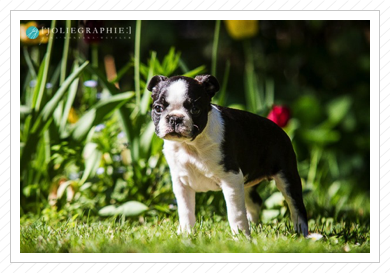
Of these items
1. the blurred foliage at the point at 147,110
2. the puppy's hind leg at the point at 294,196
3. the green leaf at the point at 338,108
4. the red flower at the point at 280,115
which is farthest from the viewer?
the green leaf at the point at 338,108

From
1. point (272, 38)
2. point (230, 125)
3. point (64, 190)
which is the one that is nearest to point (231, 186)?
point (230, 125)

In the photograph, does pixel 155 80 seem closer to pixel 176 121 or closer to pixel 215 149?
pixel 176 121

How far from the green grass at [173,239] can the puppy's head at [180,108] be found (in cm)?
69

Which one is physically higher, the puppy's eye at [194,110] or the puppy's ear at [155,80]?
the puppy's ear at [155,80]

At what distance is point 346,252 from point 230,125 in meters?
1.08

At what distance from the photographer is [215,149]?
3283 mm

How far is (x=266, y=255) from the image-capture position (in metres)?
3.16

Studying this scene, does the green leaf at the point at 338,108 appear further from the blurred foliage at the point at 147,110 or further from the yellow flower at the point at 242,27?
the yellow flower at the point at 242,27

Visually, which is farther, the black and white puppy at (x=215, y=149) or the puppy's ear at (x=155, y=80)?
the puppy's ear at (x=155, y=80)

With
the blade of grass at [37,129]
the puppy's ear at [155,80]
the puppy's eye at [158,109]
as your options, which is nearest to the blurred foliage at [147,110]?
the blade of grass at [37,129]

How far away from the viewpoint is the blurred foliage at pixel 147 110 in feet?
14.7

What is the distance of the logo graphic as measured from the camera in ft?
14.5

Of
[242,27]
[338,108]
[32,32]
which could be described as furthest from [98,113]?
[338,108]

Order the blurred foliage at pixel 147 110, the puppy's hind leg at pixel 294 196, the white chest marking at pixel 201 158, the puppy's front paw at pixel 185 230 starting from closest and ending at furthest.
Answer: the white chest marking at pixel 201 158 → the puppy's front paw at pixel 185 230 → the puppy's hind leg at pixel 294 196 → the blurred foliage at pixel 147 110
